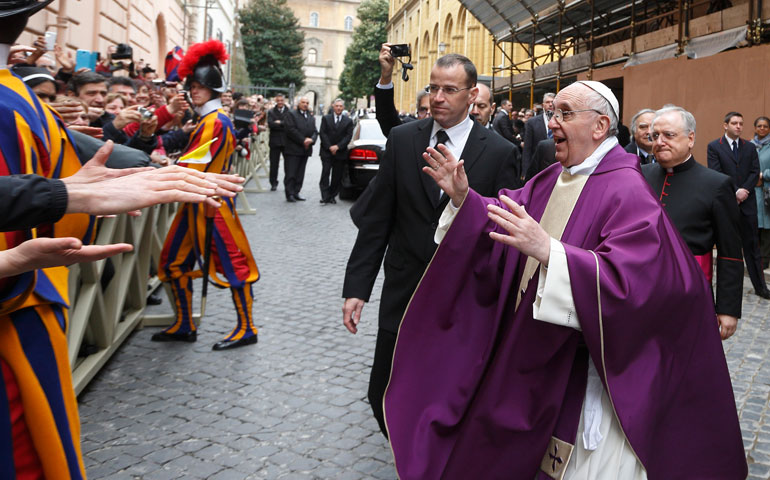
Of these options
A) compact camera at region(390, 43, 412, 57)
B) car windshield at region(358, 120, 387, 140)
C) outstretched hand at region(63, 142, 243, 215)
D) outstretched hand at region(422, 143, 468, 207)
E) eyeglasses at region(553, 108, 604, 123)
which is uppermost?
car windshield at region(358, 120, 387, 140)

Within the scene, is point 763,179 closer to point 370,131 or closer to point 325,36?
point 370,131

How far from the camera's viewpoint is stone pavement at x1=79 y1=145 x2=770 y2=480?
3910 mm

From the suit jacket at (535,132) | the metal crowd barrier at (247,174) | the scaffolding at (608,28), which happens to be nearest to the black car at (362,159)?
the metal crowd barrier at (247,174)

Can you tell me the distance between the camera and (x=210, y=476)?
12.2 ft

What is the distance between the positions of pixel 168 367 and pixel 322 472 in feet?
6.49

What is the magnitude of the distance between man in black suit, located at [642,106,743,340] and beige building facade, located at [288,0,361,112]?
10116cm

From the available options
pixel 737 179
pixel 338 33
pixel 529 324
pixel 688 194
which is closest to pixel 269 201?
pixel 737 179

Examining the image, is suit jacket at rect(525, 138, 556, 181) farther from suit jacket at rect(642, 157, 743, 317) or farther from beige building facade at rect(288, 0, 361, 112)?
beige building facade at rect(288, 0, 361, 112)

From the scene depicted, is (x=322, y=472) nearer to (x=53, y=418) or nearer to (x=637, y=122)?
(x=53, y=418)

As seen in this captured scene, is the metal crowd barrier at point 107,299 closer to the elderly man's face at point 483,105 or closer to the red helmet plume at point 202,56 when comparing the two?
the red helmet plume at point 202,56

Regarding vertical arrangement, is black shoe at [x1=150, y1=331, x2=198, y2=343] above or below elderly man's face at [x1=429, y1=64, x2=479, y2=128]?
below

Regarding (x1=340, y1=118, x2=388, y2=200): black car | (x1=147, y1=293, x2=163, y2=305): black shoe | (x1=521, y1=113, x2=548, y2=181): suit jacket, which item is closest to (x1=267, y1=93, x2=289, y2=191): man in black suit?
(x1=340, y1=118, x2=388, y2=200): black car

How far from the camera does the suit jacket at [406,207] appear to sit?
11.9 ft

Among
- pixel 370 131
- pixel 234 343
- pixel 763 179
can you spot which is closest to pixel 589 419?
pixel 234 343
